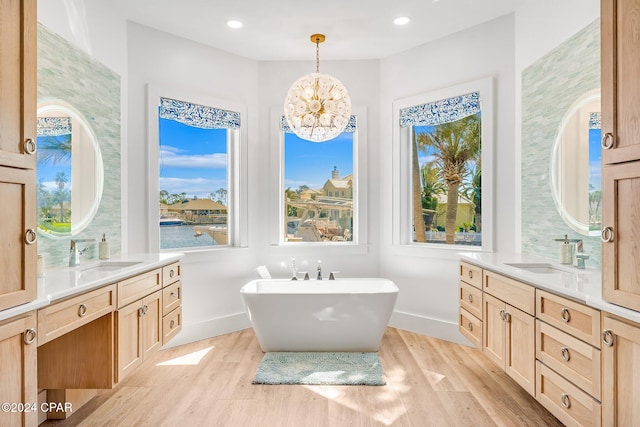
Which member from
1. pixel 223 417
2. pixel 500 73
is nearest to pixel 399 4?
pixel 500 73

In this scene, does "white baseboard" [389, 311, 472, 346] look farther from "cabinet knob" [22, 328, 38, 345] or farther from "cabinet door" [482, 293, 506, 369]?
"cabinet knob" [22, 328, 38, 345]

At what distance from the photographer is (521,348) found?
2.27 meters

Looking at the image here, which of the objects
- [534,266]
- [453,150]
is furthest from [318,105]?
[534,266]

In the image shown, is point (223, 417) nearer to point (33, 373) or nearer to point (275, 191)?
point (33, 373)

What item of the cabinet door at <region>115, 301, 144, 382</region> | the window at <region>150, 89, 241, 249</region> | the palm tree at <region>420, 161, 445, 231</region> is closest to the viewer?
the cabinet door at <region>115, 301, 144, 382</region>

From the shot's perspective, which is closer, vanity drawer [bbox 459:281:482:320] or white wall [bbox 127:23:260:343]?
vanity drawer [bbox 459:281:482:320]

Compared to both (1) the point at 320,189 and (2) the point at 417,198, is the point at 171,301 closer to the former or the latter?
(1) the point at 320,189

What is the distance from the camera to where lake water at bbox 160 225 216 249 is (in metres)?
3.84

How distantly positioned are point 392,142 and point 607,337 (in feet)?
9.86

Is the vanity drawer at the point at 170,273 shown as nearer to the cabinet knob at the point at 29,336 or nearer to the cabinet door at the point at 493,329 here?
the cabinet knob at the point at 29,336

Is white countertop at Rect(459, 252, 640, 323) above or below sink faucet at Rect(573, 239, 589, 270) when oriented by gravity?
below

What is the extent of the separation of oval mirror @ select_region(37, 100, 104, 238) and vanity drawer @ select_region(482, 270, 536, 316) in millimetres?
2905

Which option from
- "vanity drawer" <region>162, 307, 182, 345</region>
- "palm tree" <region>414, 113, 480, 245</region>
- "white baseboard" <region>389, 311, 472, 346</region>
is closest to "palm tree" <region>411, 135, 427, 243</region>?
"palm tree" <region>414, 113, 480, 245</region>

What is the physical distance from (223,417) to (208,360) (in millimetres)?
993
